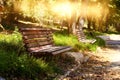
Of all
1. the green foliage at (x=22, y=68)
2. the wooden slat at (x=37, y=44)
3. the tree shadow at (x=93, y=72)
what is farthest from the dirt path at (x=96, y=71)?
the wooden slat at (x=37, y=44)

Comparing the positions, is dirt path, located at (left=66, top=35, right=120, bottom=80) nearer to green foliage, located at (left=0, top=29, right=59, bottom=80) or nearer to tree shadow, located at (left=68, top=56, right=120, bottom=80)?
tree shadow, located at (left=68, top=56, right=120, bottom=80)

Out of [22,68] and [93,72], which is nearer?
[22,68]

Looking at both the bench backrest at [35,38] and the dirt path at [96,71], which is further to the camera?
the bench backrest at [35,38]

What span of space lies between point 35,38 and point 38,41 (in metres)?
0.24

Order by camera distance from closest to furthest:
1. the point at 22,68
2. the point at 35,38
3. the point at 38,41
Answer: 1. the point at 22,68
2. the point at 35,38
3. the point at 38,41

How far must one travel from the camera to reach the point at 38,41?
39.0 ft

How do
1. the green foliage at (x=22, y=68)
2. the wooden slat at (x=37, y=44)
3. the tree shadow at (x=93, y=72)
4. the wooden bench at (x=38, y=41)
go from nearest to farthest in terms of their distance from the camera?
the green foliage at (x=22, y=68) < the tree shadow at (x=93, y=72) < the wooden bench at (x=38, y=41) < the wooden slat at (x=37, y=44)

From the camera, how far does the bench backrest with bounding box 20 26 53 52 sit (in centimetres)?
1071

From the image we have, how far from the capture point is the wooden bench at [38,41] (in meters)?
10.6

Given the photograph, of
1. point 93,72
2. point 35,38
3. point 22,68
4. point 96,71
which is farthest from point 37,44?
point 22,68

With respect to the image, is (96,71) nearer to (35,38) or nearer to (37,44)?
(37,44)

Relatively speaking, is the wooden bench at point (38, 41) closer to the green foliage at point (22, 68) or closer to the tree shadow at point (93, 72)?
the green foliage at point (22, 68)

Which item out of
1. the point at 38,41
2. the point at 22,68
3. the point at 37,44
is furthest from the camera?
the point at 38,41

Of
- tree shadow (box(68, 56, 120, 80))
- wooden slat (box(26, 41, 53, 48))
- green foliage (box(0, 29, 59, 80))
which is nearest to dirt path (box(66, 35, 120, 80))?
tree shadow (box(68, 56, 120, 80))
